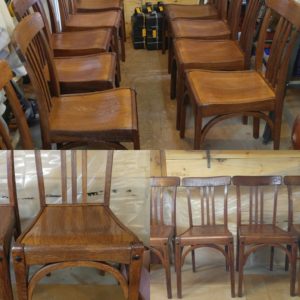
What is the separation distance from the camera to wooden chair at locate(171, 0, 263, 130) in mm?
2271

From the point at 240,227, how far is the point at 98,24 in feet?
8.12

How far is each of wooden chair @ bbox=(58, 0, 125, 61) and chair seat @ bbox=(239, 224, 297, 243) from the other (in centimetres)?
235

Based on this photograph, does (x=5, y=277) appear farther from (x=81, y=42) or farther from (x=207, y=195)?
(x=81, y=42)

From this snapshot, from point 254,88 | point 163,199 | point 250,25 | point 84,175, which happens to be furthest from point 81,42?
point 163,199

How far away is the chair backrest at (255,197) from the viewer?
0.84 meters

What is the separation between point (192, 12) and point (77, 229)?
264 centimetres

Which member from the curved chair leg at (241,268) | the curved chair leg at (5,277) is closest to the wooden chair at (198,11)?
the curved chair leg at (241,268)

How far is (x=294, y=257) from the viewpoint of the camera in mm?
846

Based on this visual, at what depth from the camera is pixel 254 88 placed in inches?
77.5

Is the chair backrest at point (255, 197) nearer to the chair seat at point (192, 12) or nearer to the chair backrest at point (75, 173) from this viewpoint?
the chair backrest at point (75, 173)

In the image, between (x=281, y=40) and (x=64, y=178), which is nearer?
(x=64, y=178)

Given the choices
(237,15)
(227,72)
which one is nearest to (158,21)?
(237,15)

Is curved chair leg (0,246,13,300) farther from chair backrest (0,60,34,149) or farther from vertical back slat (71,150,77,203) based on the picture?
chair backrest (0,60,34,149)

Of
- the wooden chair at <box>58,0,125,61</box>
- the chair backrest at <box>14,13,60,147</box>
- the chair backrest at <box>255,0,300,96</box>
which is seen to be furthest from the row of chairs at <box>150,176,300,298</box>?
the wooden chair at <box>58,0,125,61</box>
